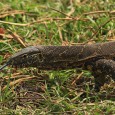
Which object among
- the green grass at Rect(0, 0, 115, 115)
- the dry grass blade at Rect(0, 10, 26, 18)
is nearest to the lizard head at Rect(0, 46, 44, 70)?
the green grass at Rect(0, 0, 115, 115)

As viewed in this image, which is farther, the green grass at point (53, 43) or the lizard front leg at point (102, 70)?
the lizard front leg at point (102, 70)

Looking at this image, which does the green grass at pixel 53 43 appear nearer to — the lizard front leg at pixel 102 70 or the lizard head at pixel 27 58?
the lizard front leg at pixel 102 70

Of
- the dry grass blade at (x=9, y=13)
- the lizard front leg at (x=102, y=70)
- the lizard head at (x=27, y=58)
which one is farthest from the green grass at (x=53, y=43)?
the lizard head at (x=27, y=58)

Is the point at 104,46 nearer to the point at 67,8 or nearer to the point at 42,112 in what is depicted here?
the point at 42,112

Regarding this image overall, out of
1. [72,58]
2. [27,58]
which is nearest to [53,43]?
[72,58]

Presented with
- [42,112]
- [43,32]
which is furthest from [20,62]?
[43,32]

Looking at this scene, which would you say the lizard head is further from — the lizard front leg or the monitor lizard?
the lizard front leg
